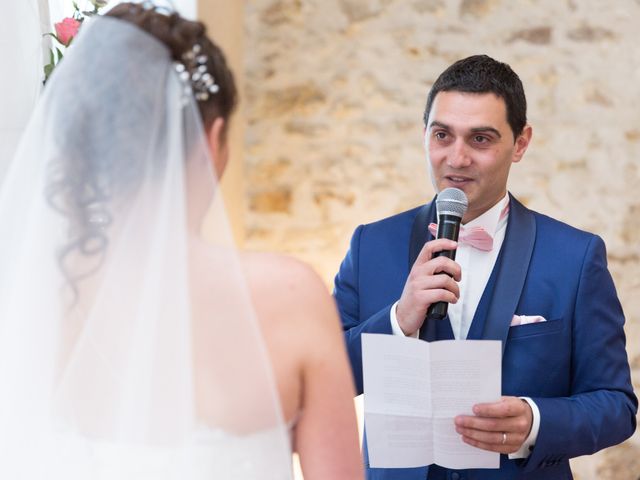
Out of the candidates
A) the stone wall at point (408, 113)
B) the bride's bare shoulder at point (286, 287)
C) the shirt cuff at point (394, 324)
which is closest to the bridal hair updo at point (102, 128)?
the bride's bare shoulder at point (286, 287)

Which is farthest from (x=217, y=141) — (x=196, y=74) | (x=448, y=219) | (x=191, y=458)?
(x=448, y=219)

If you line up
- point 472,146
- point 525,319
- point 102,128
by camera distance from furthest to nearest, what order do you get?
point 472,146, point 525,319, point 102,128

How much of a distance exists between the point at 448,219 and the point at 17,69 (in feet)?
3.63

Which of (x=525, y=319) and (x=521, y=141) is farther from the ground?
(x=521, y=141)

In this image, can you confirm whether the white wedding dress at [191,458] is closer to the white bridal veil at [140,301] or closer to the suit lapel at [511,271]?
the white bridal veil at [140,301]

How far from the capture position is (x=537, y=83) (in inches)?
174

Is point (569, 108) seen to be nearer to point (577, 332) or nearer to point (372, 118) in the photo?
point (372, 118)

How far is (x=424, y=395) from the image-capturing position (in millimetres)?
2037

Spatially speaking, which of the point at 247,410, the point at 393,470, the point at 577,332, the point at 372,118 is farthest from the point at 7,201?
the point at 372,118

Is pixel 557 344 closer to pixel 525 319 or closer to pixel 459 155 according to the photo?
pixel 525 319

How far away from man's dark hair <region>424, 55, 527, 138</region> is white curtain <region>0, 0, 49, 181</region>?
1.02m

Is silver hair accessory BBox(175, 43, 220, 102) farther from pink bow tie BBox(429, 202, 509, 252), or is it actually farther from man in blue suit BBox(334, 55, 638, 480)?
pink bow tie BBox(429, 202, 509, 252)

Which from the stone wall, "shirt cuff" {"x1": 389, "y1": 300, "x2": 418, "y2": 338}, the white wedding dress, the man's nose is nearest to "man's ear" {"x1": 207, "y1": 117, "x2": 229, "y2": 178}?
the white wedding dress

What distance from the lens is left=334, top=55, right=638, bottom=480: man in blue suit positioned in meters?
2.06
